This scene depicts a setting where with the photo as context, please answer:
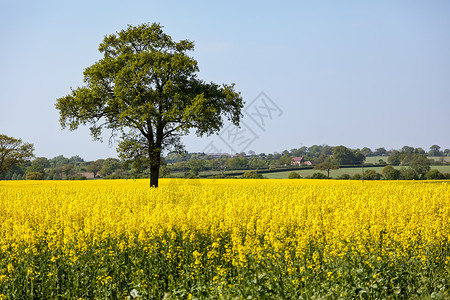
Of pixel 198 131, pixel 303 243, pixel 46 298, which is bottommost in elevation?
pixel 46 298

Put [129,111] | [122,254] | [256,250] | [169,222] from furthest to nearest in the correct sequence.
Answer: [129,111] < [169,222] < [122,254] < [256,250]

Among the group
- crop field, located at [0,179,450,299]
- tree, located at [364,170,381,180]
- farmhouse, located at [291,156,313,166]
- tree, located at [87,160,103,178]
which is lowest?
crop field, located at [0,179,450,299]

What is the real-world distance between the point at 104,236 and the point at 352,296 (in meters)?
5.23

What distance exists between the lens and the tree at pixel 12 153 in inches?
2322

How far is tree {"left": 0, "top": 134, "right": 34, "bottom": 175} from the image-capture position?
58969mm

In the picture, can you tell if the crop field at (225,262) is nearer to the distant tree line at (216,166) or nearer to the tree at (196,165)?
the distant tree line at (216,166)

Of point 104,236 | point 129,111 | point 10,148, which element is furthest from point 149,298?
point 10,148

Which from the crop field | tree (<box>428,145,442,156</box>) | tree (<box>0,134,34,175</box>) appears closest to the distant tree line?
tree (<box>0,134,34,175</box>)

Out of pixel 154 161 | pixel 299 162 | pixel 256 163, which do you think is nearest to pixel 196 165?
pixel 256 163

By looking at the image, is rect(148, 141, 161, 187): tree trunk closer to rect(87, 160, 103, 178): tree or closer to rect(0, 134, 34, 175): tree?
rect(0, 134, 34, 175): tree

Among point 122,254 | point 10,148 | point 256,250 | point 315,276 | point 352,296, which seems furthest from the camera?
point 10,148

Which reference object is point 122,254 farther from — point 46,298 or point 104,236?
point 46,298

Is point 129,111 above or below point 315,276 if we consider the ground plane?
above

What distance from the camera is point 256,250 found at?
7.57 m
